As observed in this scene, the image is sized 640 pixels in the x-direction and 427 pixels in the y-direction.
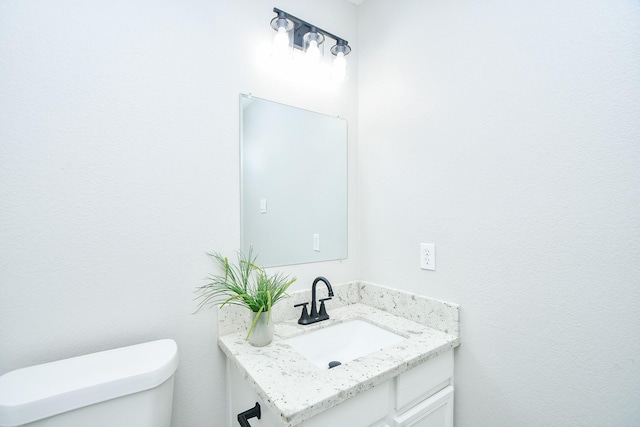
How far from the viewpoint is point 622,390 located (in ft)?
2.49

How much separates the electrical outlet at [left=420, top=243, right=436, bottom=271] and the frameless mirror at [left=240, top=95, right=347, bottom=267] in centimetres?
42

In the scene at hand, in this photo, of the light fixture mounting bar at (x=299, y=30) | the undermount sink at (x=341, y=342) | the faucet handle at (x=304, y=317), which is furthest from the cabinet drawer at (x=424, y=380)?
the light fixture mounting bar at (x=299, y=30)

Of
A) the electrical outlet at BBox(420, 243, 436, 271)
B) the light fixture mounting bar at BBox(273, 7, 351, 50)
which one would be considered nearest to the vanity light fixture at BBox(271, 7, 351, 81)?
the light fixture mounting bar at BBox(273, 7, 351, 50)

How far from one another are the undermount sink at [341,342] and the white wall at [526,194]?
0.27 m

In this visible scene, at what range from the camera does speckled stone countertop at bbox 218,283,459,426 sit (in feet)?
2.42

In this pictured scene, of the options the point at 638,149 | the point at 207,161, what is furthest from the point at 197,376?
the point at 638,149

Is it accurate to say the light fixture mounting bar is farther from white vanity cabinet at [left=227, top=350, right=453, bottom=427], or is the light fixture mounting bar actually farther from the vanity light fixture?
white vanity cabinet at [left=227, top=350, right=453, bottom=427]

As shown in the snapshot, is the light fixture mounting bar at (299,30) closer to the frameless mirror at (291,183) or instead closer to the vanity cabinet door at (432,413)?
the frameless mirror at (291,183)

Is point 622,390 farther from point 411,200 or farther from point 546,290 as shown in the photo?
point 411,200

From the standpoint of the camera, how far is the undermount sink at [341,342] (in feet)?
3.77

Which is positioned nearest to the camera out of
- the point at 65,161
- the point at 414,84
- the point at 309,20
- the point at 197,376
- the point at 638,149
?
the point at 638,149

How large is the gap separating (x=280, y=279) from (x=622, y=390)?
1152mm

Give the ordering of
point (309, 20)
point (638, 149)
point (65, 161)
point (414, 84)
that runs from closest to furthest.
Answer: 1. point (638, 149)
2. point (65, 161)
3. point (414, 84)
4. point (309, 20)

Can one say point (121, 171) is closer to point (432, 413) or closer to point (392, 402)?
point (392, 402)
